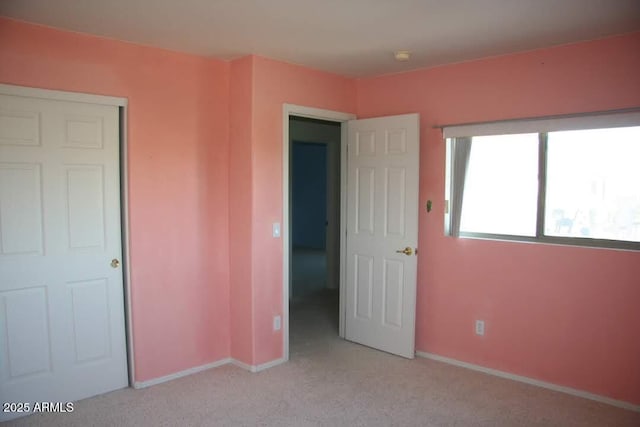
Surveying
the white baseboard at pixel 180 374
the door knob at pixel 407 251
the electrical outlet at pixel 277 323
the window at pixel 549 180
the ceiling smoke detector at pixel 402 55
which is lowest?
the white baseboard at pixel 180 374

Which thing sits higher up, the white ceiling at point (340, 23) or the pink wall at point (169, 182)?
the white ceiling at point (340, 23)

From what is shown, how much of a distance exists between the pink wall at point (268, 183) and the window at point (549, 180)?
4.40 ft

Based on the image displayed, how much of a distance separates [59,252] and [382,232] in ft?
8.10

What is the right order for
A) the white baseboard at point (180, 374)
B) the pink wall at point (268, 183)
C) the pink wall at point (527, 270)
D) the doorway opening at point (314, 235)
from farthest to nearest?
the doorway opening at point (314, 235) → the pink wall at point (268, 183) → the white baseboard at point (180, 374) → the pink wall at point (527, 270)

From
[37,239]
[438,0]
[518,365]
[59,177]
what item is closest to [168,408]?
[37,239]

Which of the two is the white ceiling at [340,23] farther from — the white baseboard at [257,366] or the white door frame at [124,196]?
the white baseboard at [257,366]

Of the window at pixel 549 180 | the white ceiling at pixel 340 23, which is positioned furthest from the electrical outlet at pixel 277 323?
the white ceiling at pixel 340 23

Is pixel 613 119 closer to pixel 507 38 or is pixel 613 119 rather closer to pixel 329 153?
pixel 507 38

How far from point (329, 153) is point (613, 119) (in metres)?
3.93

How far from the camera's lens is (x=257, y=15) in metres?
2.74

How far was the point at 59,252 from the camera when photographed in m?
3.14

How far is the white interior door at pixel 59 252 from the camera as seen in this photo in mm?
2953

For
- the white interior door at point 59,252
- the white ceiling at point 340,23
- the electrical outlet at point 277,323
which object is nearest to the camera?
the white ceiling at point 340,23

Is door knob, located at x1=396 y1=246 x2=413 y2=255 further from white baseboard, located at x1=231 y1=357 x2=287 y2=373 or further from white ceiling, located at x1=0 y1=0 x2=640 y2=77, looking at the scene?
white ceiling, located at x1=0 y1=0 x2=640 y2=77
